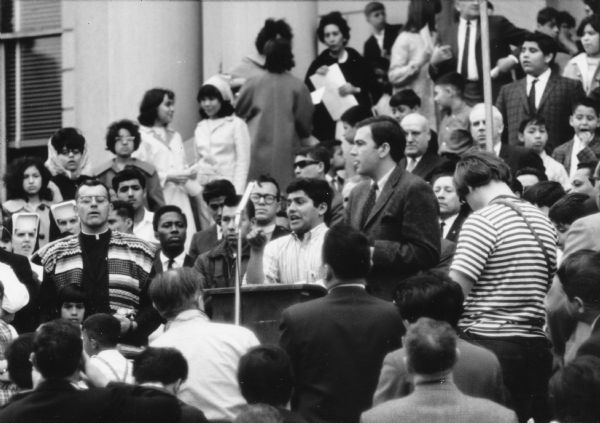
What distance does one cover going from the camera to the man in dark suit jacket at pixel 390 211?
997 cm

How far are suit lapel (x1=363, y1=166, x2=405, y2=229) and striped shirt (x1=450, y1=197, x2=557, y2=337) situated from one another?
1.14m

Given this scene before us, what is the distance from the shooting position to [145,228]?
47.3 feet

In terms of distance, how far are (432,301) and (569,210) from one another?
2.92 meters

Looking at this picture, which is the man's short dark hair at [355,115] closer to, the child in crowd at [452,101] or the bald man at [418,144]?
the child in crowd at [452,101]

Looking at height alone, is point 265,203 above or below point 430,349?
above

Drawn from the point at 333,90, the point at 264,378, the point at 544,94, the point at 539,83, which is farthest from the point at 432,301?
the point at 333,90

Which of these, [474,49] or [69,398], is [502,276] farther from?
[474,49]

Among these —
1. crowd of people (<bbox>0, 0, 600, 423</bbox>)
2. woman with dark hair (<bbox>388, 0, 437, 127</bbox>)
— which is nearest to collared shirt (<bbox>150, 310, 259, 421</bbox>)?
crowd of people (<bbox>0, 0, 600, 423</bbox>)

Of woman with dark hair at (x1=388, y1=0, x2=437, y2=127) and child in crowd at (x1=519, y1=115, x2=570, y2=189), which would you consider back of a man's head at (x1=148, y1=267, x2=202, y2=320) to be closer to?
child in crowd at (x1=519, y1=115, x2=570, y2=189)

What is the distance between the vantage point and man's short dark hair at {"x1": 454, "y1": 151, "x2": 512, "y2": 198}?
934cm

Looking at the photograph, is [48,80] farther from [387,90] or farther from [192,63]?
[387,90]

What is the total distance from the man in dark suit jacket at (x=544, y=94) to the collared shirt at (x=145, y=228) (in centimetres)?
331

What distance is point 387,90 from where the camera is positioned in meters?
17.3

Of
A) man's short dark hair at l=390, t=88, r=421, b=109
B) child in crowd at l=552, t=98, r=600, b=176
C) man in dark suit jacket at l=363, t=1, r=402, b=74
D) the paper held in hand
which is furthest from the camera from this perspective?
man in dark suit jacket at l=363, t=1, r=402, b=74
